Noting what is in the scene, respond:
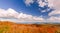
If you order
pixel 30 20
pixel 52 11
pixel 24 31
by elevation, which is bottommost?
pixel 24 31

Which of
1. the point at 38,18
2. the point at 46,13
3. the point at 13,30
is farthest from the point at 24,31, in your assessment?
the point at 46,13

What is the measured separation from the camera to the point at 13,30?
2.38 meters

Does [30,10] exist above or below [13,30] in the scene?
above

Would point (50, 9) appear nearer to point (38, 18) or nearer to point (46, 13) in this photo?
point (46, 13)

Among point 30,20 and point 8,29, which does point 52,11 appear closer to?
point 30,20

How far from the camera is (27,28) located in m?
2.41

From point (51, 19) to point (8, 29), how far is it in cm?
81

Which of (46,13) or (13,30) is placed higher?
(46,13)

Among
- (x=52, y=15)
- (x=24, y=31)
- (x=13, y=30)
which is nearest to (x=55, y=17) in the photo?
(x=52, y=15)

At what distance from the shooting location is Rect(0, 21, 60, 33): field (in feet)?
7.81

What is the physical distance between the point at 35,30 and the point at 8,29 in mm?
493

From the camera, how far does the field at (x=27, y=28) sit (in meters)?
2.38

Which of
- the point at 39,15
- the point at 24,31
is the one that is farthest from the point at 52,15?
the point at 24,31

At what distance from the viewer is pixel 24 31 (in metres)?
2.40
